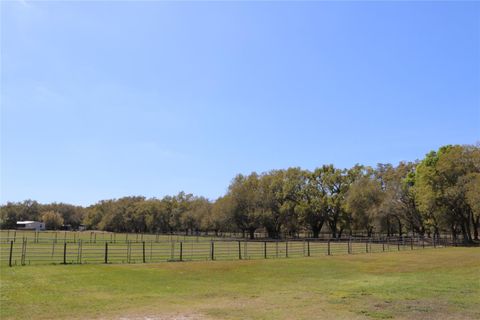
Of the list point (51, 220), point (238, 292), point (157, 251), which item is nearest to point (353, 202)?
point (157, 251)

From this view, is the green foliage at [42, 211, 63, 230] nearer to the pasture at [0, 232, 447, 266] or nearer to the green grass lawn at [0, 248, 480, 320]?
the pasture at [0, 232, 447, 266]

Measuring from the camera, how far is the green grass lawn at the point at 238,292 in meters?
10.7

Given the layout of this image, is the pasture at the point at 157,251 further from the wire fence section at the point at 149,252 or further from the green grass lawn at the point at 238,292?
the green grass lawn at the point at 238,292

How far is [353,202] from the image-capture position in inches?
2729

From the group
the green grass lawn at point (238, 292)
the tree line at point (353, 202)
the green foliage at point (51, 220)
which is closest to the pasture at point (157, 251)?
the green grass lawn at point (238, 292)

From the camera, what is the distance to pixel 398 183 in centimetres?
6525

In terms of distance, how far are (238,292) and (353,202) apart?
5822cm

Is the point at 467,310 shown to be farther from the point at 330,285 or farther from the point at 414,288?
the point at 330,285

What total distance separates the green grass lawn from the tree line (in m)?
33.3

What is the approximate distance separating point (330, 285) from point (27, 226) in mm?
170469

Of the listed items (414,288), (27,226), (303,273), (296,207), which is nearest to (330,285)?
(414,288)

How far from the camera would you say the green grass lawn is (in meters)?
10.7

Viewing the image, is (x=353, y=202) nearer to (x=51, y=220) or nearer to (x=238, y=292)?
(x=238, y=292)

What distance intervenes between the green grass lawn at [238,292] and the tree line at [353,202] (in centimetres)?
3331
